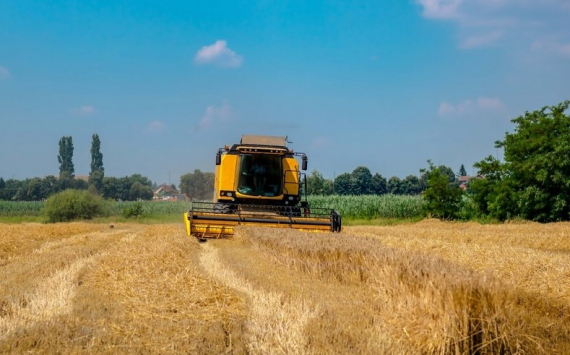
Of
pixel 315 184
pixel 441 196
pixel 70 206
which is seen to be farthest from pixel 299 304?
pixel 315 184

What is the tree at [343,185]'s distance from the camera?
101 metres

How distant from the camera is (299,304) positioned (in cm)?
704

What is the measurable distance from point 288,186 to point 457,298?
1365 cm

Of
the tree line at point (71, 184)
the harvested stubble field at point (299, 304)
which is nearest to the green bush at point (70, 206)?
the harvested stubble field at point (299, 304)

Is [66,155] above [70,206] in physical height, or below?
above

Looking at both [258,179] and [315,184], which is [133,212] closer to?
[258,179]

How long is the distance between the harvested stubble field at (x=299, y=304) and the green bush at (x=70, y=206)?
2945cm

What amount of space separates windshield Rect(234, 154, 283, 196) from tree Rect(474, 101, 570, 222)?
17065mm

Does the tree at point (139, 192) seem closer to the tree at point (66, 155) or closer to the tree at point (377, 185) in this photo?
the tree at point (66, 155)

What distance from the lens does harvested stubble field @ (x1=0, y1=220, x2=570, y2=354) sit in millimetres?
5566

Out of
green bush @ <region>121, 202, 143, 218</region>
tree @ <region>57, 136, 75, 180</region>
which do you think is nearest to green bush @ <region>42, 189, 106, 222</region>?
green bush @ <region>121, 202, 143, 218</region>

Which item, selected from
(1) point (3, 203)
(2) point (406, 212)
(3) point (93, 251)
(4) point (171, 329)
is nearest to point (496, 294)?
(4) point (171, 329)

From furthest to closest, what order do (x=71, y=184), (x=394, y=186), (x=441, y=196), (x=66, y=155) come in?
(x=66, y=155)
(x=71, y=184)
(x=394, y=186)
(x=441, y=196)

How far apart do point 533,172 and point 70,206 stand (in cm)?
2859
